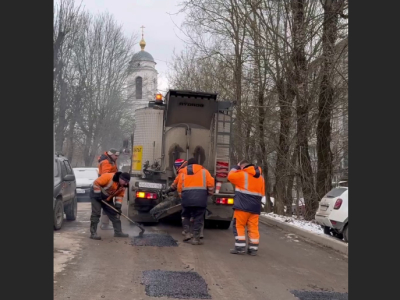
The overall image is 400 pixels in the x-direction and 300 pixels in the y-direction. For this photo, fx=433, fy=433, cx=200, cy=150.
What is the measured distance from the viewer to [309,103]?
12203 millimetres

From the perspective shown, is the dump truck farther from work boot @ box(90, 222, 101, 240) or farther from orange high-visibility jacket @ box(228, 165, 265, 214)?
orange high-visibility jacket @ box(228, 165, 265, 214)

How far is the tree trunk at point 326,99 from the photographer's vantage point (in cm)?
1073

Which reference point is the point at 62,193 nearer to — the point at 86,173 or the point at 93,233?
the point at 93,233

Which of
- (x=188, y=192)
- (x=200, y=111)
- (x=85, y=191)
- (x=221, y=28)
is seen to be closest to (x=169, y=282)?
(x=188, y=192)

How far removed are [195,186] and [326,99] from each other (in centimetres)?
541

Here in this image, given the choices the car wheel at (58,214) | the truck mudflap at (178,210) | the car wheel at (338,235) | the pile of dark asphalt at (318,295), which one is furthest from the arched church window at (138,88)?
the pile of dark asphalt at (318,295)

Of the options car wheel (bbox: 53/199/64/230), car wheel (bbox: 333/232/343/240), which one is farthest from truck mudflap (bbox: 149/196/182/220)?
car wheel (bbox: 333/232/343/240)

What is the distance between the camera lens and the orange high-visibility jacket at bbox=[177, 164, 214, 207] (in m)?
7.98

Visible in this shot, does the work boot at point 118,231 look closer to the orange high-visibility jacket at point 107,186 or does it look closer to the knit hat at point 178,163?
the orange high-visibility jacket at point 107,186

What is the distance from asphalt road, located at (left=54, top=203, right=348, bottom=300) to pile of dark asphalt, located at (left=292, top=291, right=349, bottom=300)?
2.9 inches

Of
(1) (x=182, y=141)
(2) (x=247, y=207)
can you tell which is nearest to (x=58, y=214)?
(1) (x=182, y=141)

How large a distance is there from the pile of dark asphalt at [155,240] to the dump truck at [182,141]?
3.06 ft

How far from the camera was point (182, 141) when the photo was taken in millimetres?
9852

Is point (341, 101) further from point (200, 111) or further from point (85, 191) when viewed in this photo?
point (85, 191)
